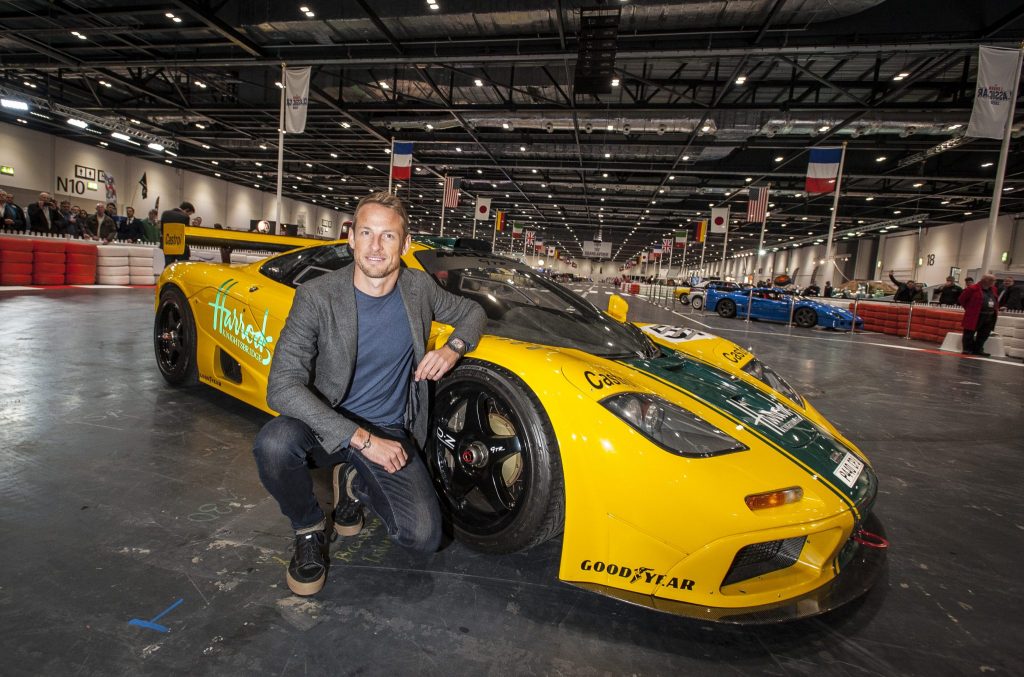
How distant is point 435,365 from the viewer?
1.74m

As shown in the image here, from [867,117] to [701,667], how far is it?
619 inches

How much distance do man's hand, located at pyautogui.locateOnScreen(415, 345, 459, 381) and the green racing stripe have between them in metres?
0.77

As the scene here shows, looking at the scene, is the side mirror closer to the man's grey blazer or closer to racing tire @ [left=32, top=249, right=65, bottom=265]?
the man's grey blazer

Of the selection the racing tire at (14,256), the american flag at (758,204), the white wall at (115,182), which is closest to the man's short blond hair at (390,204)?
the racing tire at (14,256)

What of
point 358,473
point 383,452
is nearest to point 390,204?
point 383,452

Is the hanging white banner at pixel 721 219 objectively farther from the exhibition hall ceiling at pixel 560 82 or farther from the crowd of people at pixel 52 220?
the crowd of people at pixel 52 220

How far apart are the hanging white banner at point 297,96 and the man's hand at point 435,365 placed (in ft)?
39.1

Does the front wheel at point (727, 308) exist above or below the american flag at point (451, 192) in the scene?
below

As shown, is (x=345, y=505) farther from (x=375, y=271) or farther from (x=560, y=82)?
(x=560, y=82)

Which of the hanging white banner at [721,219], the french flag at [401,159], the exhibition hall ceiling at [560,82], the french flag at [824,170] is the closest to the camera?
the exhibition hall ceiling at [560,82]

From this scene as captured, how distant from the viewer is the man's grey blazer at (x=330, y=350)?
1.52 metres

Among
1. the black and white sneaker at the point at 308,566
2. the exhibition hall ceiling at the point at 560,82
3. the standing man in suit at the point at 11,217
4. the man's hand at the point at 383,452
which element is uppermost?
the exhibition hall ceiling at the point at 560,82

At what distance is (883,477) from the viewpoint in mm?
2871

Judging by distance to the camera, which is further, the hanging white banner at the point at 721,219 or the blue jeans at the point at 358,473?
the hanging white banner at the point at 721,219
